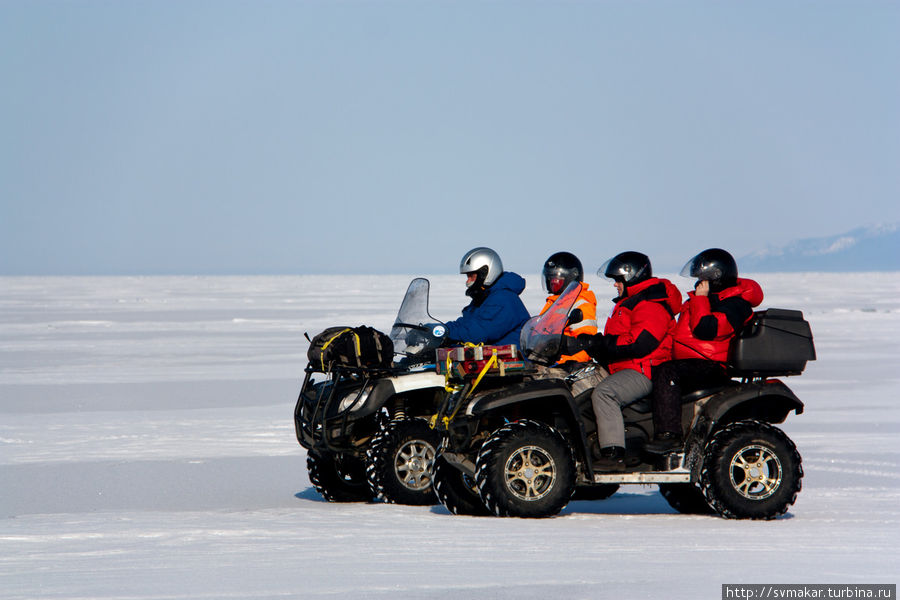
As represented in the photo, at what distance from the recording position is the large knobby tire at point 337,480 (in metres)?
10.0

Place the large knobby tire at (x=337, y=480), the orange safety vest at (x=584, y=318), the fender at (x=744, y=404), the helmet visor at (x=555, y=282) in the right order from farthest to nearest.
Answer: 1. the large knobby tire at (x=337, y=480)
2. the helmet visor at (x=555, y=282)
3. the orange safety vest at (x=584, y=318)
4. the fender at (x=744, y=404)

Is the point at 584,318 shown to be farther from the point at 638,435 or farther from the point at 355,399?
the point at 355,399

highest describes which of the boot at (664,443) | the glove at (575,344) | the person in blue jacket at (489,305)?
the person in blue jacket at (489,305)

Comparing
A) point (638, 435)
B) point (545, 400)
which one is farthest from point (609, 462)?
point (545, 400)

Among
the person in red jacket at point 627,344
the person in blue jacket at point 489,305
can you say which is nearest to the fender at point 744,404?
the person in red jacket at point 627,344

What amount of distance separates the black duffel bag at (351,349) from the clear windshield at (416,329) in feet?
0.92

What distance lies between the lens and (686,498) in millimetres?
9555

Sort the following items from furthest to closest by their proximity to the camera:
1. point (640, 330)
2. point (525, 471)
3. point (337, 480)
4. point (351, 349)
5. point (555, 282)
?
point (337, 480) → point (351, 349) → point (555, 282) → point (640, 330) → point (525, 471)

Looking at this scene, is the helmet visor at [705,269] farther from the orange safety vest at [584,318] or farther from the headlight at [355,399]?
the headlight at [355,399]

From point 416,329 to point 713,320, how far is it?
2628mm

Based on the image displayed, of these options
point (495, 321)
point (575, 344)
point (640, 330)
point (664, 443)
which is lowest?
point (664, 443)

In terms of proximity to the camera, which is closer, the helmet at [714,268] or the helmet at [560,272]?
the helmet at [714,268]

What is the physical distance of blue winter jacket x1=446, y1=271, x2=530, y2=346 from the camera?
980cm

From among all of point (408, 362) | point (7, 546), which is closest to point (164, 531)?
point (7, 546)
